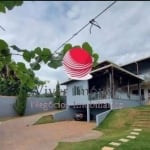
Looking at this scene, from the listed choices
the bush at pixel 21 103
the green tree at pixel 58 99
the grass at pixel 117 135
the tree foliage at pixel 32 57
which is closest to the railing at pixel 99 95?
the grass at pixel 117 135

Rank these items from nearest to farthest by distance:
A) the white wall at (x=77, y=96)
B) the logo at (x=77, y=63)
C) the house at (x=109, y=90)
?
1. the logo at (x=77, y=63)
2. the house at (x=109, y=90)
3. the white wall at (x=77, y=96)

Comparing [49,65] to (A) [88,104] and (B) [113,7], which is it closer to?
(B) [113,7]

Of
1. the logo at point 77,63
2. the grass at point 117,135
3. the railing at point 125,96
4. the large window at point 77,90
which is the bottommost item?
the grass at point 117,135

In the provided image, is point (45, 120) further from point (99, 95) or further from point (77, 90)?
point (99, 95)

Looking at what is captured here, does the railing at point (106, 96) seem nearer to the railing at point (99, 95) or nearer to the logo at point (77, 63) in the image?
the railing at point (99, 95)

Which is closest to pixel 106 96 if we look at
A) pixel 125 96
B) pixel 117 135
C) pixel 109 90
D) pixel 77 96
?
pixel 109 90

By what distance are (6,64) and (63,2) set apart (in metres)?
1.89

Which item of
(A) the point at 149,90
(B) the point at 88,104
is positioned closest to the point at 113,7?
(B) the point at 88,104

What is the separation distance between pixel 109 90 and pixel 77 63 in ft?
82.9

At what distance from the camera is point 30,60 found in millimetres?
3475

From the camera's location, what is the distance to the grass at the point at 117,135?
51.1 ft

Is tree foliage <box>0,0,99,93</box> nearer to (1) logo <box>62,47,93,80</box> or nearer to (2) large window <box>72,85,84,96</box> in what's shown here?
(1) logo <box>62,47,93,80</box>

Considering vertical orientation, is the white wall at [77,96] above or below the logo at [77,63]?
above

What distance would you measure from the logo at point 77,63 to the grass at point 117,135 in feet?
39.3
